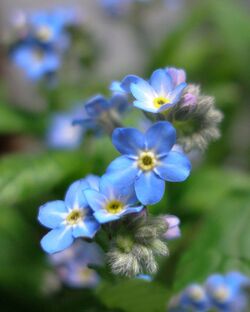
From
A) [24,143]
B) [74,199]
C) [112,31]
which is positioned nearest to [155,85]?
[74,199]

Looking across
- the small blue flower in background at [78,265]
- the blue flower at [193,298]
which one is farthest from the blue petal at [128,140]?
the small blue flower in background at [78,265]

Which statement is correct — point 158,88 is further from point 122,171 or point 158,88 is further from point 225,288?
point 225,288

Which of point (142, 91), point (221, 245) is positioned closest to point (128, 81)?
point (142, 91)

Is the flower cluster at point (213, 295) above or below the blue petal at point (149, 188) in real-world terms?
below

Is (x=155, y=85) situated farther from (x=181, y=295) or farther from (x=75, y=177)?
(x=75, y=177)

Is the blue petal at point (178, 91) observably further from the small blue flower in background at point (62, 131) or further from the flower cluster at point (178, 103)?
the small blue flower in background at point (62, 131)

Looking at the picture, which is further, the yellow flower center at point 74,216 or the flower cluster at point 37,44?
the flower cluster at point 37,44

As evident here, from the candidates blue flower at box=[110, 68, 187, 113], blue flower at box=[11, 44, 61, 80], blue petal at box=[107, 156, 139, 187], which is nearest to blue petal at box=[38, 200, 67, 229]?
blue petal at box=[107, 156, 139, 187]

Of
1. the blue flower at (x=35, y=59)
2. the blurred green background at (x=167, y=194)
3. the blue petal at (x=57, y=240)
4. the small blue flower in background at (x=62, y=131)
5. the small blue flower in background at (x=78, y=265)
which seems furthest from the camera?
the small blue flower in background at (x=62, y=131)
